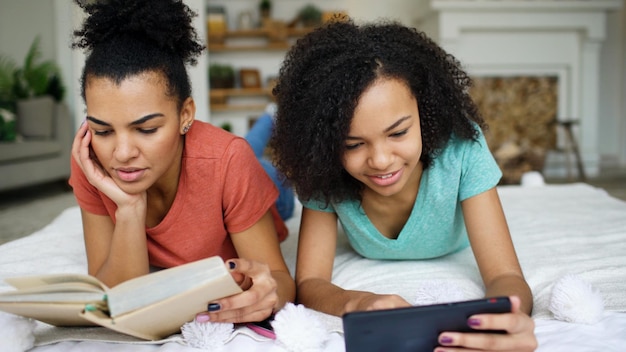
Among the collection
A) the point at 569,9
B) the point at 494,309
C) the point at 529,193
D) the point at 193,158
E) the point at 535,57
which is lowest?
the point at 529,193

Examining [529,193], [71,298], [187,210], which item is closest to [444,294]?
[187,210]

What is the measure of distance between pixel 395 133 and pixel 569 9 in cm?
428

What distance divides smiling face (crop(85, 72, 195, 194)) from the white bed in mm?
279

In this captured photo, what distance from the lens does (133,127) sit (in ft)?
3.05

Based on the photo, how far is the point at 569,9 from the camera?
4.57m

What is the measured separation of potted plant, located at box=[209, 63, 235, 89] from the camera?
5.42m

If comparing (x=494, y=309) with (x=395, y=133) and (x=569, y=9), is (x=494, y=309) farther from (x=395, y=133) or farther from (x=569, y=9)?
(x=569, y=9)

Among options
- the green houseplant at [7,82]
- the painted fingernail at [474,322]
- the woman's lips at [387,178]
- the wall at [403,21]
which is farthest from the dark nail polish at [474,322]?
the green houseplant at [7,82]

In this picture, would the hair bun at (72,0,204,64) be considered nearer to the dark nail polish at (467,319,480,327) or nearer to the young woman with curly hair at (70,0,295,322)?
the young woman with curly hair at (70,0,295,322)

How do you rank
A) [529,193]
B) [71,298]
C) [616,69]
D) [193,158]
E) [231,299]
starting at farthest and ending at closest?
[616,69]
[529,193]
[193,158]
[231,299]
[71,298]

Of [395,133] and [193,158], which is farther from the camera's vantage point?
[193,158]

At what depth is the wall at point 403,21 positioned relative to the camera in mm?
5355

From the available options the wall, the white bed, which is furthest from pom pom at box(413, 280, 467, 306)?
the wall

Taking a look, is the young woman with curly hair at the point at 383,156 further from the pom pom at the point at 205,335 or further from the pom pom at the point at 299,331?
the pom pom at the point at 205,335
